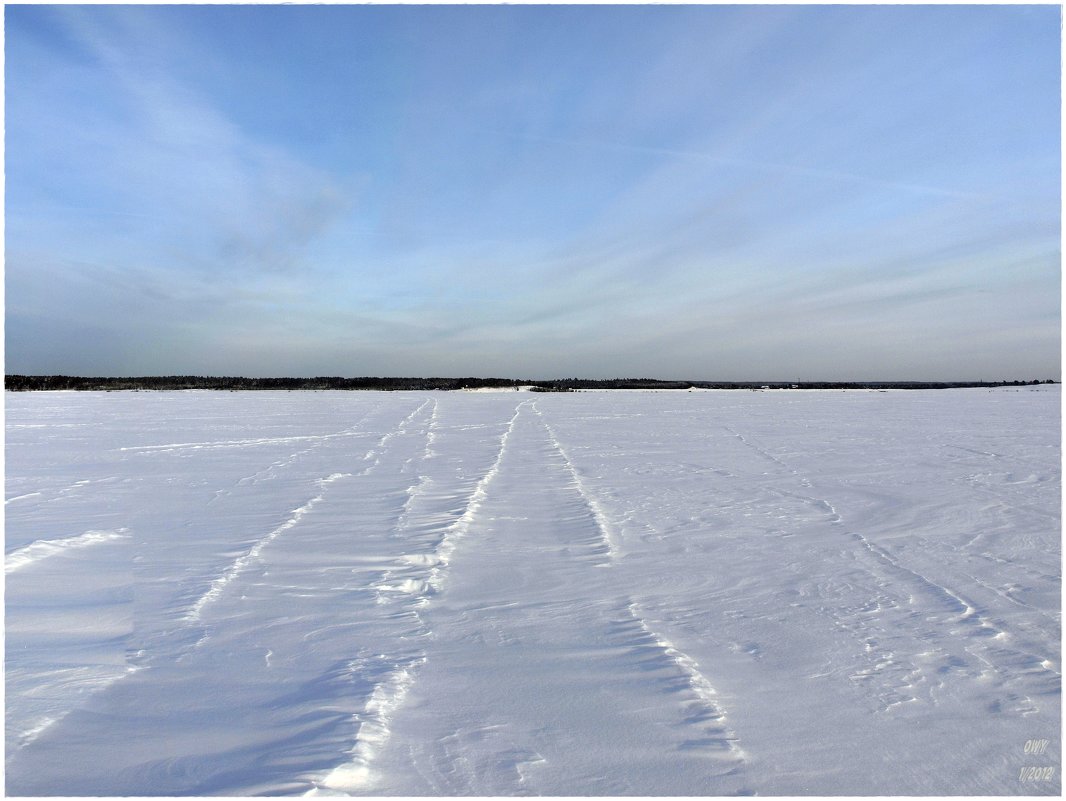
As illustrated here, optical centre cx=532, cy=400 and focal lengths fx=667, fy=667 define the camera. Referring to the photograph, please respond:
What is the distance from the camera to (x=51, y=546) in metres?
4.99

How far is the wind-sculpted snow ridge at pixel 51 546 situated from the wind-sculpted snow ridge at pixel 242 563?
119 centimetres

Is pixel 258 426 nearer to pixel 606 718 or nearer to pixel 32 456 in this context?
pixel 32 456

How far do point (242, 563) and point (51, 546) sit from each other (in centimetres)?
167

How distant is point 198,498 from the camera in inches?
270

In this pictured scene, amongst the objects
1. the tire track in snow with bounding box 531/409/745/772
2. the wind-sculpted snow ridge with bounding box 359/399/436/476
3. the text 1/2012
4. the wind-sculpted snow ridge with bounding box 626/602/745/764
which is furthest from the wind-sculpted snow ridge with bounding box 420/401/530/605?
the text 1/2012

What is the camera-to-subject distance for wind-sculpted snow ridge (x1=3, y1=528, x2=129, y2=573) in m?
4.58

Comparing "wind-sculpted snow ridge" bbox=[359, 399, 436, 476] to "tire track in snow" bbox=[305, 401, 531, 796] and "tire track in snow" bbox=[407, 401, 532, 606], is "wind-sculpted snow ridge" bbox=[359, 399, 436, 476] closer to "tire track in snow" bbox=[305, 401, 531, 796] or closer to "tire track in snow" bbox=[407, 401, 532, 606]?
"tire track in snow" bbox=[407, 401, 532, 606]

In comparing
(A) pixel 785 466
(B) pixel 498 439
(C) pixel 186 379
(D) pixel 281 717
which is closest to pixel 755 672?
(D) pixel 281 717

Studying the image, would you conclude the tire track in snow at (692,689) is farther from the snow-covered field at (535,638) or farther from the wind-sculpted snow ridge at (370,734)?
the wind-sculpted snow ridge at (370,734)

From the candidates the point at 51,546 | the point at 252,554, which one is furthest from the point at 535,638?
the point at 51,546

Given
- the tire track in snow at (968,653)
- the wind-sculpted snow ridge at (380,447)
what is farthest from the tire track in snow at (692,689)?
the wind-sculpted snow ridge at (380,447)

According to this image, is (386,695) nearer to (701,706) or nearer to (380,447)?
(701,706)

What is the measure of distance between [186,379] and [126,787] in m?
74.6

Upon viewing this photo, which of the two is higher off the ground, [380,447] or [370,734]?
[380,447]
